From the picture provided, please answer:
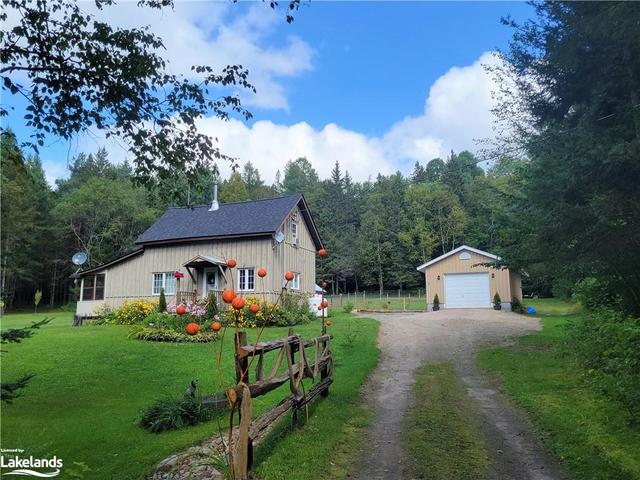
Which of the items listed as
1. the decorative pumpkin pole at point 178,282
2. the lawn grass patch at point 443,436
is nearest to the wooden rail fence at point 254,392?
the lawn grass patch at point 443,436

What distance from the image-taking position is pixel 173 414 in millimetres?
6527

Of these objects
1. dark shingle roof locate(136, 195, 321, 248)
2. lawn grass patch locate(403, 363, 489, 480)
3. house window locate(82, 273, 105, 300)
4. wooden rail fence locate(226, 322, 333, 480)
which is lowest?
lawn grass patch locate(403, 363, 489, 480)

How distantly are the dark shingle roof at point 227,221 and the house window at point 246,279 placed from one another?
172cm

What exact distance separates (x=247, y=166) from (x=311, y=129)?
4392 cm

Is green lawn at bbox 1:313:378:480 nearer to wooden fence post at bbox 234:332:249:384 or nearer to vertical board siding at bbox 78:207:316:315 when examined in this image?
wooden fence post at bbox 234:332:249:384

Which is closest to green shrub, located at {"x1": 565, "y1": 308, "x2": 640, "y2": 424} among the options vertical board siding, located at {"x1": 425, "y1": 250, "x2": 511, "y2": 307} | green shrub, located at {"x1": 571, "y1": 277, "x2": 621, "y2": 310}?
green shrub, located at {"x1": 571, "y1": 277, "x2": 621, "y2": 310}

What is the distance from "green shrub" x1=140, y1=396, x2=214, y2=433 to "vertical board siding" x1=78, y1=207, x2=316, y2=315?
42.1ft

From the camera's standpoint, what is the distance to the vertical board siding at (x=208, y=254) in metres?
20.6

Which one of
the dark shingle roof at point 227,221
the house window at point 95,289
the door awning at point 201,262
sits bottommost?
the house window at point 95,289

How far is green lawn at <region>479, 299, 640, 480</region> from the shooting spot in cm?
470

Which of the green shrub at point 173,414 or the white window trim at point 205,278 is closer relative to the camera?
the green shrub at point 173,414

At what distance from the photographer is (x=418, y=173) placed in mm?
68000

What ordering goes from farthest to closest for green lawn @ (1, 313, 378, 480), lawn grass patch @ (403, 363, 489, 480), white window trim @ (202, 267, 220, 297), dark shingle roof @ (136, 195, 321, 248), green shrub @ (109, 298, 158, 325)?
dark shingle roof @ (136, 195, 321, 248) → white window trim @ (202, 267, 220, 297) → green shrub @ (109, 298, 158, 325) → green lawn @ (1, 313, 378, 480) → lawn grass patch @ (403, 363, 489, 480)

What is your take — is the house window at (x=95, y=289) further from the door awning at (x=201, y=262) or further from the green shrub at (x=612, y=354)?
the green shrub at (x=612, y=354)
